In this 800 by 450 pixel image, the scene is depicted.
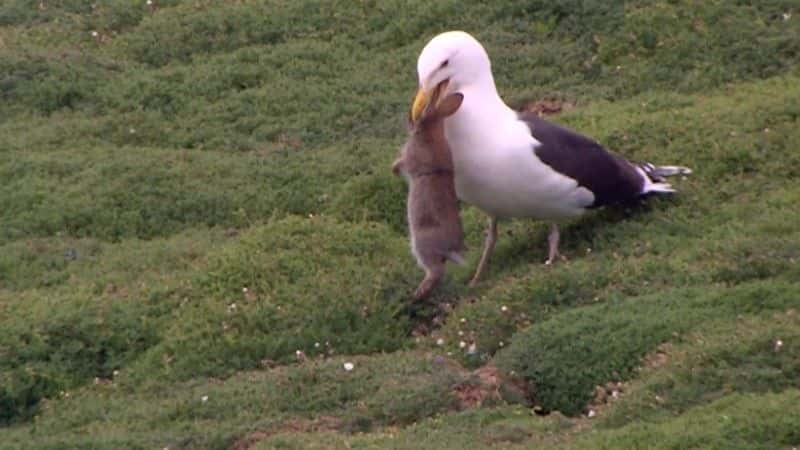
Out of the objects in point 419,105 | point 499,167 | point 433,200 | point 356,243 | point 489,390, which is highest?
point 419,105

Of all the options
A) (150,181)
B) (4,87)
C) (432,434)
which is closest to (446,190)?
(432,434)

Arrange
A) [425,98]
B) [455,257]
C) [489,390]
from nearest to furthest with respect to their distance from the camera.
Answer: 1. [489,390]
2. [455,257]
3. [425,98]

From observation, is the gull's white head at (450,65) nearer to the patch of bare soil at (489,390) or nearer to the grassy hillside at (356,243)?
the grassy hillside at (356,243)

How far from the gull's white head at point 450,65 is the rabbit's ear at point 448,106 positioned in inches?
5.7

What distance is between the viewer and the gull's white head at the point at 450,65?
10133mm

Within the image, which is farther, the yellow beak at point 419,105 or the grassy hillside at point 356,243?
the yellow beak at point 419,105

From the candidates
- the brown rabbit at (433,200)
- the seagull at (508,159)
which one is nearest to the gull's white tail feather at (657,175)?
the seagull at (508,159)

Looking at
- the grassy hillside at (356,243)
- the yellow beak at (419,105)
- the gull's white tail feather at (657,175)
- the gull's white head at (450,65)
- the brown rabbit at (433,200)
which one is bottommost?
the grassy hillside at (356,243)

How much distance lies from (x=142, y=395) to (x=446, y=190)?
2.04 metres

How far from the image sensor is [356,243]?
1055 cm

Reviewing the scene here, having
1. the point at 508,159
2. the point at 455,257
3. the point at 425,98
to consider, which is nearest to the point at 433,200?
the point at 455,257

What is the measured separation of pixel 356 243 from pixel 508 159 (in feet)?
3.80

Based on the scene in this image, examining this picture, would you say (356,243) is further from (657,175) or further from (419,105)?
(657,175)

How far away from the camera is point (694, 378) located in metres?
8.03
